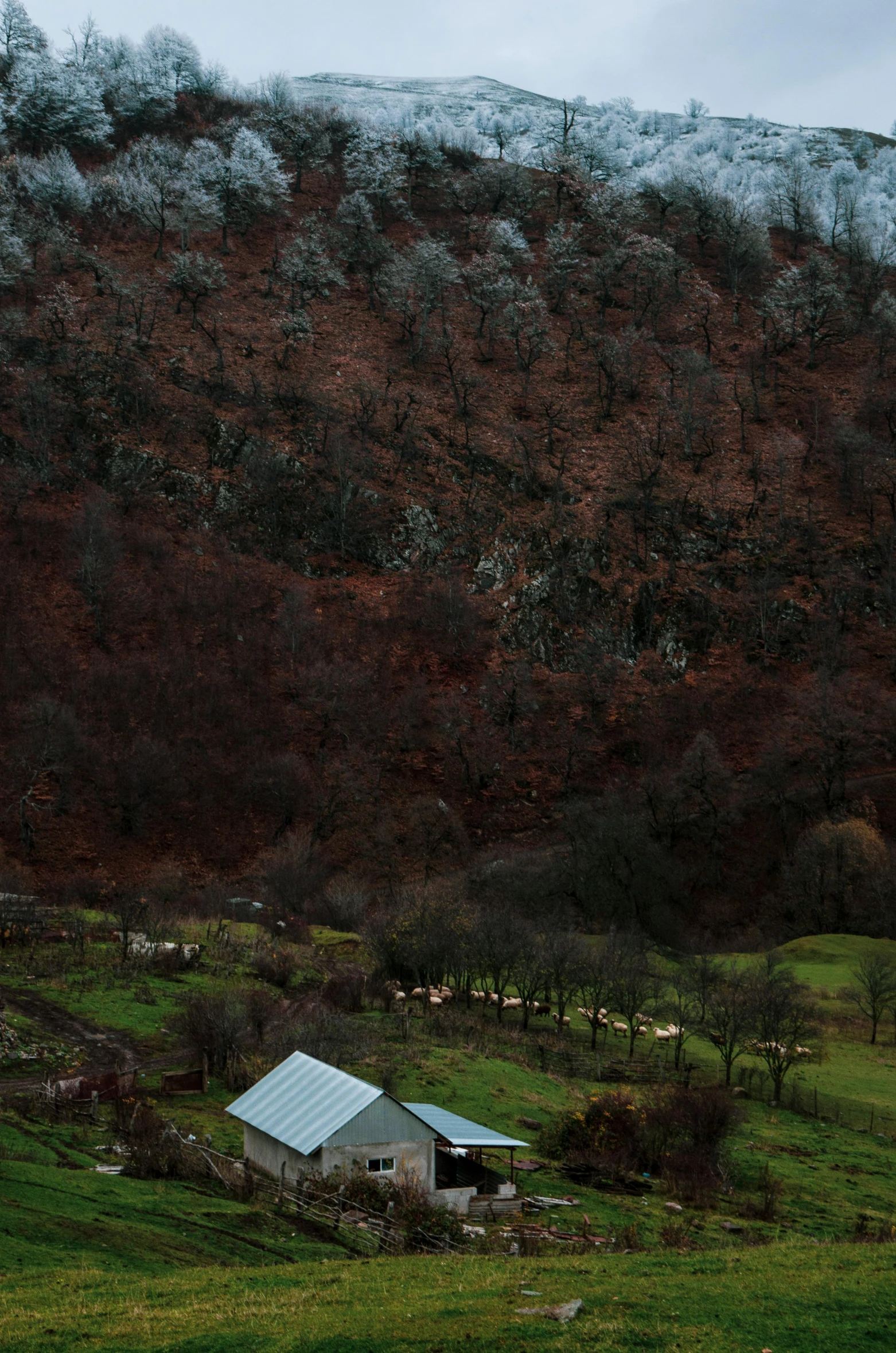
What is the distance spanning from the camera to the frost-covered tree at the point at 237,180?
115m

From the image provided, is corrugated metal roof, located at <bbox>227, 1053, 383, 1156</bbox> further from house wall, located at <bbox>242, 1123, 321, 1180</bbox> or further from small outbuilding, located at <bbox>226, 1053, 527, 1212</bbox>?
house wall, located at <bbox>242, 1123, 321, 1180</bbox>

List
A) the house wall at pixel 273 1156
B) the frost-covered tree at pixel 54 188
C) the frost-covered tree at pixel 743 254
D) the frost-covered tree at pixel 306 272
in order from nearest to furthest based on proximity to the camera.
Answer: the house wall at pixel 273 1156
the frost-covered tree at pixel 306 272
the frost-covered tree at pixel 54 188
the frost-covered tree at pixel 743 254

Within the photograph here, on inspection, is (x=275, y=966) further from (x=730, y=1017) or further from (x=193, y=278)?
(x=193, y=278)

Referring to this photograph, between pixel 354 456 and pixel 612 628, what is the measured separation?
2564cm

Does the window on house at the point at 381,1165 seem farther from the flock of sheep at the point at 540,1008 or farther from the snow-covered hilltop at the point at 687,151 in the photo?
the snow-covered hilltop at the point at 687,151

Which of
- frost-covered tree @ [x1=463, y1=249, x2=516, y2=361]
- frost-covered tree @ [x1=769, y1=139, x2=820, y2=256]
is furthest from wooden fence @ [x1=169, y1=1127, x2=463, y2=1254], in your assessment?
frost-covered tree @ [x1=769, y1=139, x2=820, y2=256]

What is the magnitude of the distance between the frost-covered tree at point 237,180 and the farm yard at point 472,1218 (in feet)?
307

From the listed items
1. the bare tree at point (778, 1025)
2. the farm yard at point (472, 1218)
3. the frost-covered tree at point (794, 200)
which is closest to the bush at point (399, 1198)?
the farm yard at point (472, 1218)

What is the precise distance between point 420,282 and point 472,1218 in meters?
102

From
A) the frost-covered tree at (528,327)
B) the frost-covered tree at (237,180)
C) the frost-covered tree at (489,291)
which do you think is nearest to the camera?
the frost-covered tree at (528,327)

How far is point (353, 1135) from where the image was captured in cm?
2267

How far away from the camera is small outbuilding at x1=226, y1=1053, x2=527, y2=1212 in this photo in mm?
22641

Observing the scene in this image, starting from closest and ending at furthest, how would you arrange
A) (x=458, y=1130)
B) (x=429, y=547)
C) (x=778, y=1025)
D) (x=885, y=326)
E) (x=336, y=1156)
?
(x=336, y=1156)
(x=458, y=1130)
(x=778, y=1025)
(x=429, y=547)
(x=885, y=326)

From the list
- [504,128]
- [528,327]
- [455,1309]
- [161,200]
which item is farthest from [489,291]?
[455,1309]
